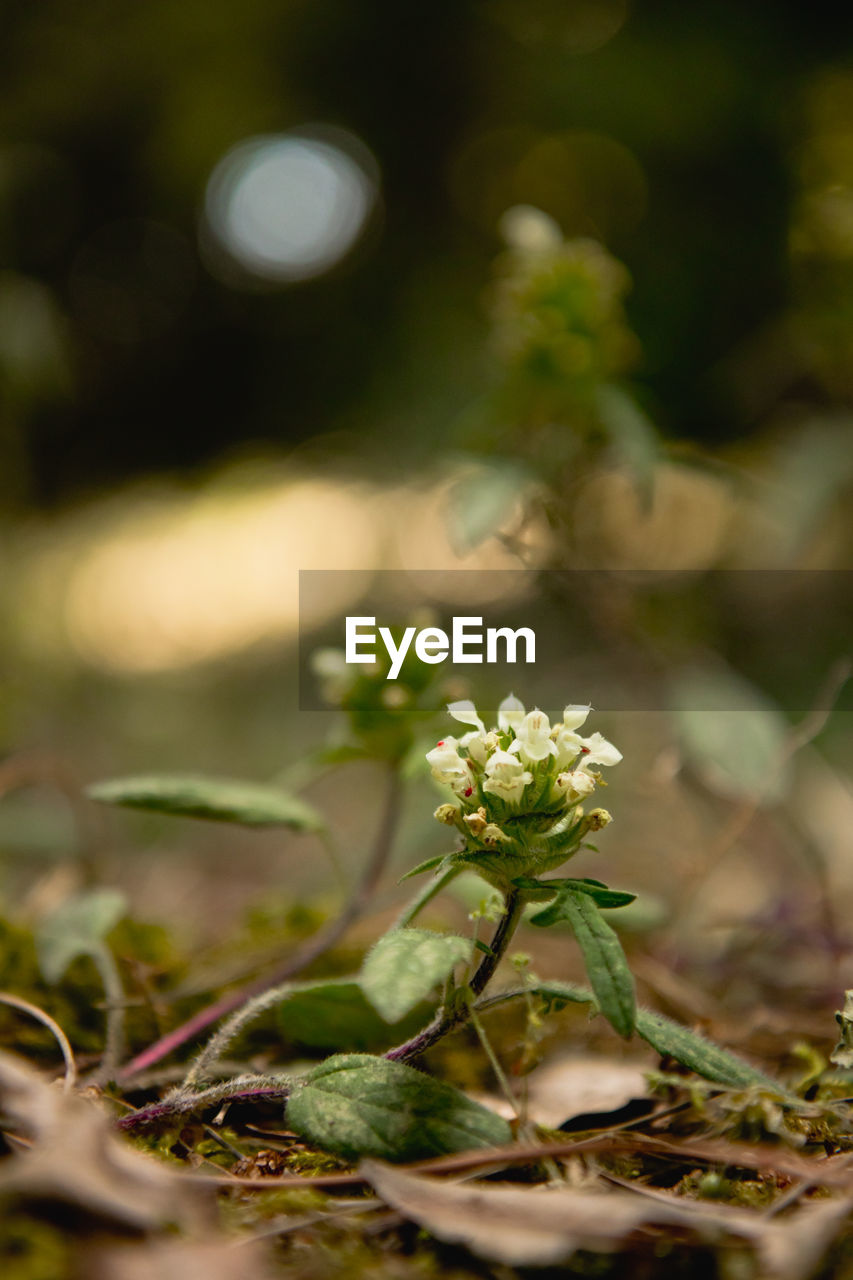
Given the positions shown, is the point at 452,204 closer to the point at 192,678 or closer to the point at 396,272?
the point at 396,272

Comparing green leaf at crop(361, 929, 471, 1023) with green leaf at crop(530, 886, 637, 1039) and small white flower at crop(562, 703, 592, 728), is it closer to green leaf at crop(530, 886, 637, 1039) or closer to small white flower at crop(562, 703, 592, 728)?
green leaf at crop(530, 886, 637, 1039)

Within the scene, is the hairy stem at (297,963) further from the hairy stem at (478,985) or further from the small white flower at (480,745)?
the small white flower at (480,745)

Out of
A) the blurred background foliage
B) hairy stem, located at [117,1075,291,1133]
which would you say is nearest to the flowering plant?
hairy stem, located at [117,1075,291,1133]

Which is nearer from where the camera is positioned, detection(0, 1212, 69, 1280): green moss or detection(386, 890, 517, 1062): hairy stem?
detection(0, 1212, 69, 1280): green moss

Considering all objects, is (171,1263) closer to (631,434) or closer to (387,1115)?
(387,1115)

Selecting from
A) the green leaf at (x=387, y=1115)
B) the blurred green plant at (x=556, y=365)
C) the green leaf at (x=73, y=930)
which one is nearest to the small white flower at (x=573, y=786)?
the green leaf at (x=387, y=1115)
